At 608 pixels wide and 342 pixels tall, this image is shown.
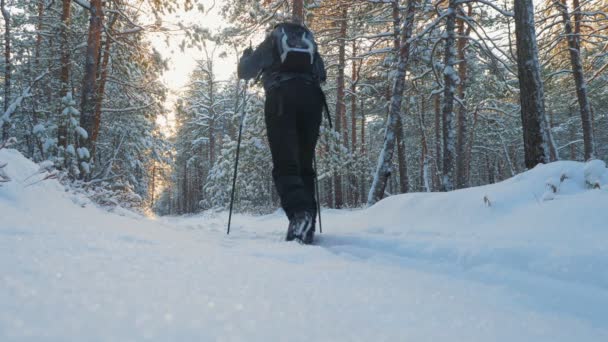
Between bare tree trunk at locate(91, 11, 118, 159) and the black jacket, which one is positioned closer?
the black jacket

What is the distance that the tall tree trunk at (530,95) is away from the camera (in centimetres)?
436

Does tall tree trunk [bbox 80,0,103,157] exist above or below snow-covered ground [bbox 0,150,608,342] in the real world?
above

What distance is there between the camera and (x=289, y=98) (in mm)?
2996

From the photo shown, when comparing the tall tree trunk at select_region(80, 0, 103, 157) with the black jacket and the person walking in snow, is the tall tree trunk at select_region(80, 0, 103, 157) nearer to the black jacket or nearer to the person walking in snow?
the black jacket

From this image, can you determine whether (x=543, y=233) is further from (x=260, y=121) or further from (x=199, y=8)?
(x=260, y=121)

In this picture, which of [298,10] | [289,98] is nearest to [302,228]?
[289,98]

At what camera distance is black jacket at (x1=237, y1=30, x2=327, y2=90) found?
10.00 feet

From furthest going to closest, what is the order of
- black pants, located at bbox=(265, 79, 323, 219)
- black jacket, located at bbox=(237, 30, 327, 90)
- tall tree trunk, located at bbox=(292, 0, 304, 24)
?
tall tree trunk, located at bbox=(292, 0, 304, 24) → black jacket, located at bbox=(237, 30, 327, 90) → black pants, located at bbox=(265, 79, 323, 219)

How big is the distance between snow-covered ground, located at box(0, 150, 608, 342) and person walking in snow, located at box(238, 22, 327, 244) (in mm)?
853

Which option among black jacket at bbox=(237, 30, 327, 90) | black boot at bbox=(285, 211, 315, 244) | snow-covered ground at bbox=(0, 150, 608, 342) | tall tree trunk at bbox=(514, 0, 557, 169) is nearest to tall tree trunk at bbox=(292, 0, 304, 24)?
tall tree trunk at bbox=(514, 0, 557, 169)

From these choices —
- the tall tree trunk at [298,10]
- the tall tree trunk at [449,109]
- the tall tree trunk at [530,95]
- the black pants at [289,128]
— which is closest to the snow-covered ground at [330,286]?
the black pants at [289,128]

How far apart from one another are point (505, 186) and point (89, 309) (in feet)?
8.77

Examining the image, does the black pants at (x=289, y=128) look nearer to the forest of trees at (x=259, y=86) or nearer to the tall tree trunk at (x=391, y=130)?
the forest of trees at (x=259, y=86)

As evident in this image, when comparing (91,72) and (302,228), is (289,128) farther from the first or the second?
(91,72)
